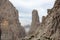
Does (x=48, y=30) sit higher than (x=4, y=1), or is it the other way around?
(x=4, y=1)

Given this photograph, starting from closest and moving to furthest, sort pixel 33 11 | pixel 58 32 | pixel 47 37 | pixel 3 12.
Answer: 1. pixel 58 32
2. pixel 47 37
3. pixel 3 12
4. pixel 33 11

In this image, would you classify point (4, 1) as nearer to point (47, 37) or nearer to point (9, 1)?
point (9, 1)

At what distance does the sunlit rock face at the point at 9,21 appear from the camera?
90188mm

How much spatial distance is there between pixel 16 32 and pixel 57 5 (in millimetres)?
81767

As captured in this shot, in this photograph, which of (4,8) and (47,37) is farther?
(4,8)

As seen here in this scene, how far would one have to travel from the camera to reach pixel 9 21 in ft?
316

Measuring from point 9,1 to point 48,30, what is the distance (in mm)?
87473

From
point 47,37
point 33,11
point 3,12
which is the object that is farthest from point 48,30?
point 33,11

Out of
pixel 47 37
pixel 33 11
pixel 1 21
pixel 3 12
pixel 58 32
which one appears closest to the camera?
pixel 58 32

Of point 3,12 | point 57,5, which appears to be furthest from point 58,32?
point 3,12

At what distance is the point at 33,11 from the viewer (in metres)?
117

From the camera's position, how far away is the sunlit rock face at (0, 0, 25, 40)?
296 feet

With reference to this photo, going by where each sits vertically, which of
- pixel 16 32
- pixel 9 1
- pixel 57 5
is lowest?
pixel 16 32

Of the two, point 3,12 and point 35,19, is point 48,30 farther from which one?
point 35,19
